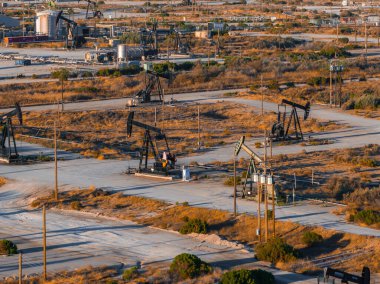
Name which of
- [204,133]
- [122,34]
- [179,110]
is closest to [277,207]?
[204,133]

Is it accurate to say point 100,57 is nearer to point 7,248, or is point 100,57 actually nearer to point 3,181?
point 3,181

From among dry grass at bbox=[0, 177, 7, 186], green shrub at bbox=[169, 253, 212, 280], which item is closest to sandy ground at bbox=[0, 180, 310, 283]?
green shrub at bbox=[169, 253, 212, 280]

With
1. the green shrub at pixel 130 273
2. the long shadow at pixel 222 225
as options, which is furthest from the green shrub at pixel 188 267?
the long shadow at pixel 222 225

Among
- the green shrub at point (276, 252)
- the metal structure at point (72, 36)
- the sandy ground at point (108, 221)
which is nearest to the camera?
the green shrub at point (276, 252)

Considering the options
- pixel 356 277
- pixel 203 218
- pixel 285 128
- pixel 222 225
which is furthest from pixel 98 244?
pixel 285 128

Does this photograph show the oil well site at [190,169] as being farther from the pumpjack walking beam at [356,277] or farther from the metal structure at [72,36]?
the metal structure at [72,36]

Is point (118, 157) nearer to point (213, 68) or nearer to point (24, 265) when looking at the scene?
point (24, 265)
